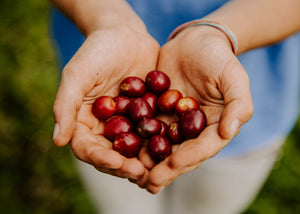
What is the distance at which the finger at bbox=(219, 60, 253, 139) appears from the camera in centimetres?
246

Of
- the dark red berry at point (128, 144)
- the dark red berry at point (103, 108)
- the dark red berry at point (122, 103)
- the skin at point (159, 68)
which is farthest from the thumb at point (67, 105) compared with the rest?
the dark red berry at point (122, 103)

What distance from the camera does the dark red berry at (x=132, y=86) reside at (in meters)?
3.30

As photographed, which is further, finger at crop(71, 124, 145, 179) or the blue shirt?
the blue shirt

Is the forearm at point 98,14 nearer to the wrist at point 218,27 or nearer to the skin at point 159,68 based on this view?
the skin at point 159,68

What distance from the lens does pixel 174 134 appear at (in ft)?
9.76

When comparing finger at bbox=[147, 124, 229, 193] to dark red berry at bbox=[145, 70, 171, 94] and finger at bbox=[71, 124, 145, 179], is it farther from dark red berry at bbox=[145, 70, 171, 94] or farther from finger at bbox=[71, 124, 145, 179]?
dark red berry at bbox=[145, 70, 171, 94]

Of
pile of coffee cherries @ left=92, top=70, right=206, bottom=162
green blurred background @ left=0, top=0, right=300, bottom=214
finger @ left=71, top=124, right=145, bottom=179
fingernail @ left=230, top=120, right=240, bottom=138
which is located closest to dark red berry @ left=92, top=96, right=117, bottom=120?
pile of coffee cherries @ left=92, top=70, right=206, bottom=162

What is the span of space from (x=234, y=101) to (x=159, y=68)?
1.15 metres

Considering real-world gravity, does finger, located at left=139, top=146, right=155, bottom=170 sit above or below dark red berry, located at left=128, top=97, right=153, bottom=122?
below

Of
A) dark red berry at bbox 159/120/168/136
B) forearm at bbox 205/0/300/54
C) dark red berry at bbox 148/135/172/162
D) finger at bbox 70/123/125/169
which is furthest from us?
forearm at bbox 205/0/300/54

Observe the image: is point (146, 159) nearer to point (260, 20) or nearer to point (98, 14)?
point (98, 14)

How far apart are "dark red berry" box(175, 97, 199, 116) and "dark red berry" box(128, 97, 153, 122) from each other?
0.84 feet

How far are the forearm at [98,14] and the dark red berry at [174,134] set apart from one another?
0.99 meters

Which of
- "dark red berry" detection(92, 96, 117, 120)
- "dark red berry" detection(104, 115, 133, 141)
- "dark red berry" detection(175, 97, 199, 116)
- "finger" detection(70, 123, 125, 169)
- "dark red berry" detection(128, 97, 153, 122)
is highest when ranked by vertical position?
"finger" detection(70, 123, 125, 169)
